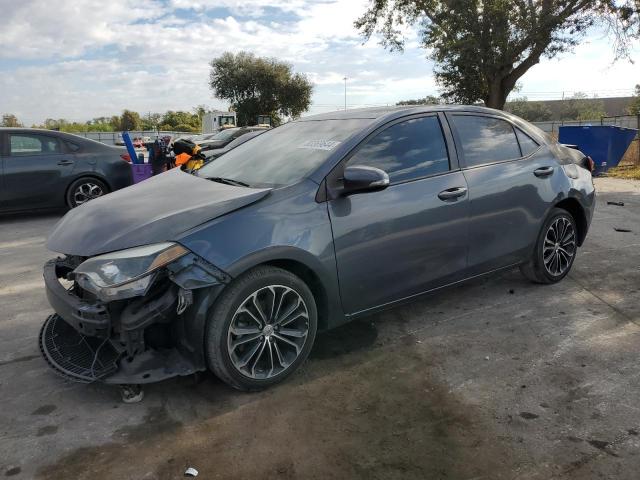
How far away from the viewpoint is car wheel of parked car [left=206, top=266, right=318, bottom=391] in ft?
9.46

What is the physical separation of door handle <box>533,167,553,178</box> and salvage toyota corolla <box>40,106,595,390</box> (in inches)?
0.7

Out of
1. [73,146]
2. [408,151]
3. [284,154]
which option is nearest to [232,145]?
[73,146]

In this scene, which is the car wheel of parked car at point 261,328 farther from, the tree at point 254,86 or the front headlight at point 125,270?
the tree at point 254,86

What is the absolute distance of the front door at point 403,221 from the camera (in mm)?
3328

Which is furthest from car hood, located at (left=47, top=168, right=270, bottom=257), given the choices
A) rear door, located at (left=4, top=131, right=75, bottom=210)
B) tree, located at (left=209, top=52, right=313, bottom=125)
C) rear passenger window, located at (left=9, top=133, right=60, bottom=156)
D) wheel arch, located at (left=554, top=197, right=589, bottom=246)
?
tree, located at (left=209, top=52, right=313, bottom=125)

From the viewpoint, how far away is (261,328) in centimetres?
305

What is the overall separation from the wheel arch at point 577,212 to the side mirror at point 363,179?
7.48ft

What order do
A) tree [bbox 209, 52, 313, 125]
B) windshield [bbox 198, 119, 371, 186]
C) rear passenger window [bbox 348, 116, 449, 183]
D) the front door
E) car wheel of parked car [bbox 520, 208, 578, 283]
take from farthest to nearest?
tree [bbox 209, 52, 313, 125], car wheel of parked car [bbox 520, 208, 578, 283], rear passenger window [bbox 348, 116, 449, 183], windshield [bbox 198, 119, 371, 186], the front door

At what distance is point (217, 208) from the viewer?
9.89 feet

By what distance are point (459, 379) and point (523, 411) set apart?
450mm

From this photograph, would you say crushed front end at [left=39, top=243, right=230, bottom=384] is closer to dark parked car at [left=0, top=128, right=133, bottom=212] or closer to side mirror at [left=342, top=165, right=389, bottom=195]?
side mirror at [left=342, top=165, right=389, bottom=195]

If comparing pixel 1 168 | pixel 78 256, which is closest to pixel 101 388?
pixel 78 256

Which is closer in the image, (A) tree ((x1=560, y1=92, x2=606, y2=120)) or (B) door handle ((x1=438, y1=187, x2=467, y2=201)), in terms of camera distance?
(B) door handle ((x1=438, y1=187, x2=467, y2=201))

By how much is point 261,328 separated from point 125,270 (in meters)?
0.82
